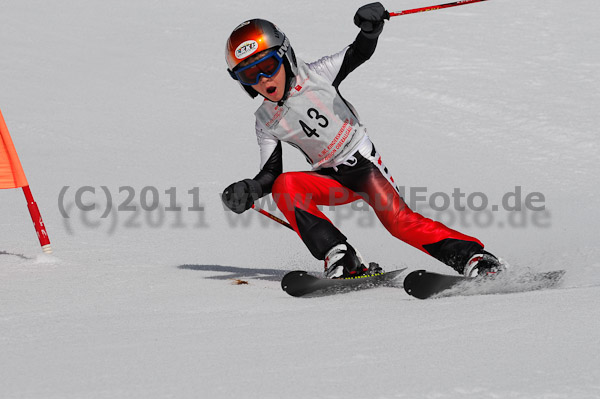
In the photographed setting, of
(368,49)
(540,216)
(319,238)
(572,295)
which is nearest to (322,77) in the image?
(368,49)

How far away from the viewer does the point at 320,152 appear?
15.8ft

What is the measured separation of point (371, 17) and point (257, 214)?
10.1 feet

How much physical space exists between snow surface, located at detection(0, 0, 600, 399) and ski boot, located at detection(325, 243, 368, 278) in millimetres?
205

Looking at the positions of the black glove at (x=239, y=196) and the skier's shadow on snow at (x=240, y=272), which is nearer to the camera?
the black glove at (x=239, y=196)

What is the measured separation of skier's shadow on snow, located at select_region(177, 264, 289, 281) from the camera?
5.16 metres

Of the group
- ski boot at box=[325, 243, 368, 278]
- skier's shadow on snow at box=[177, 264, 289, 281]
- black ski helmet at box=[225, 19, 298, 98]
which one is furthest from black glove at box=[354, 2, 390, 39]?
skier's shadow on snow at box=[177, 264, 289, 281]

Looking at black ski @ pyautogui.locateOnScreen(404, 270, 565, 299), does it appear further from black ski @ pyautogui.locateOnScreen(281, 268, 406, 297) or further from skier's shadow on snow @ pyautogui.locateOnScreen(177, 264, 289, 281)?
skier's shadow on snow @ pyautogui.locateOnScreen(177, 264, 289, 281)

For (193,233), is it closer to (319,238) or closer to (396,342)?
(319,238)

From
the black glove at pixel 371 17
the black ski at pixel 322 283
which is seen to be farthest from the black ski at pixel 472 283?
the black glove at pixel 371 17

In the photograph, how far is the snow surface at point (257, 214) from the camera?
2.72 meters

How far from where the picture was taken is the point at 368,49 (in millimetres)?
4805

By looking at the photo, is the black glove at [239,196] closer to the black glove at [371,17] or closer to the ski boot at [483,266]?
the black glove at [371,17]

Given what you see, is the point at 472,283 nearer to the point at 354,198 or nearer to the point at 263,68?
the point at 354,198

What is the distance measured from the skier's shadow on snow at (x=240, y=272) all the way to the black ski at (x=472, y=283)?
1.31 m
